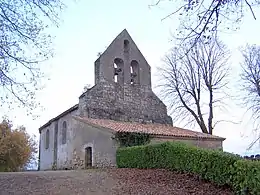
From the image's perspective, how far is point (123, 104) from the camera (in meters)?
27.0

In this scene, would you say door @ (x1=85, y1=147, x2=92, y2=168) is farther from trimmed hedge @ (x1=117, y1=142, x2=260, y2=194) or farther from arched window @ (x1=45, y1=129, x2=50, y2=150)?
arched window @ (x1=45, y1=129, x2=50, y2=150)

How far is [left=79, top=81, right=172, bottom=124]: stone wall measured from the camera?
2523 centimetres

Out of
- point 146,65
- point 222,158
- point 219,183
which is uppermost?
point 146,65

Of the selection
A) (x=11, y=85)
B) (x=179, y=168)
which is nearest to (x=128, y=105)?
(x=179, y=168)

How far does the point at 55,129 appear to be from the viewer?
95.1ft

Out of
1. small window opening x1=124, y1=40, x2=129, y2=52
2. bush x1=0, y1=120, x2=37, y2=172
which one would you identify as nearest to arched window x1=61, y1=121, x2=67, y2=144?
bush x1=0, y1=120, x2=37, y2=172

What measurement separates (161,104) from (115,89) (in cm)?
485

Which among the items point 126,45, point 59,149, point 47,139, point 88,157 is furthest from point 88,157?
point 126,45

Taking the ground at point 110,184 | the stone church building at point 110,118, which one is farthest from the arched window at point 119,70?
the ground at point 110,184

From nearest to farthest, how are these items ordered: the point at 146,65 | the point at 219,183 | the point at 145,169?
the point at 219,183 < the point at 145,169 < the point at 146,65

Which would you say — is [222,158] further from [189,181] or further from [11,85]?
[11,85]

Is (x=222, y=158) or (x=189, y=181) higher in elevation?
(x=222, y=158)

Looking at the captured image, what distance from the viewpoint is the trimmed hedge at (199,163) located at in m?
11.0

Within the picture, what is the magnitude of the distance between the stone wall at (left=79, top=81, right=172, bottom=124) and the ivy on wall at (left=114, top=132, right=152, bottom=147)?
15.9 feet
